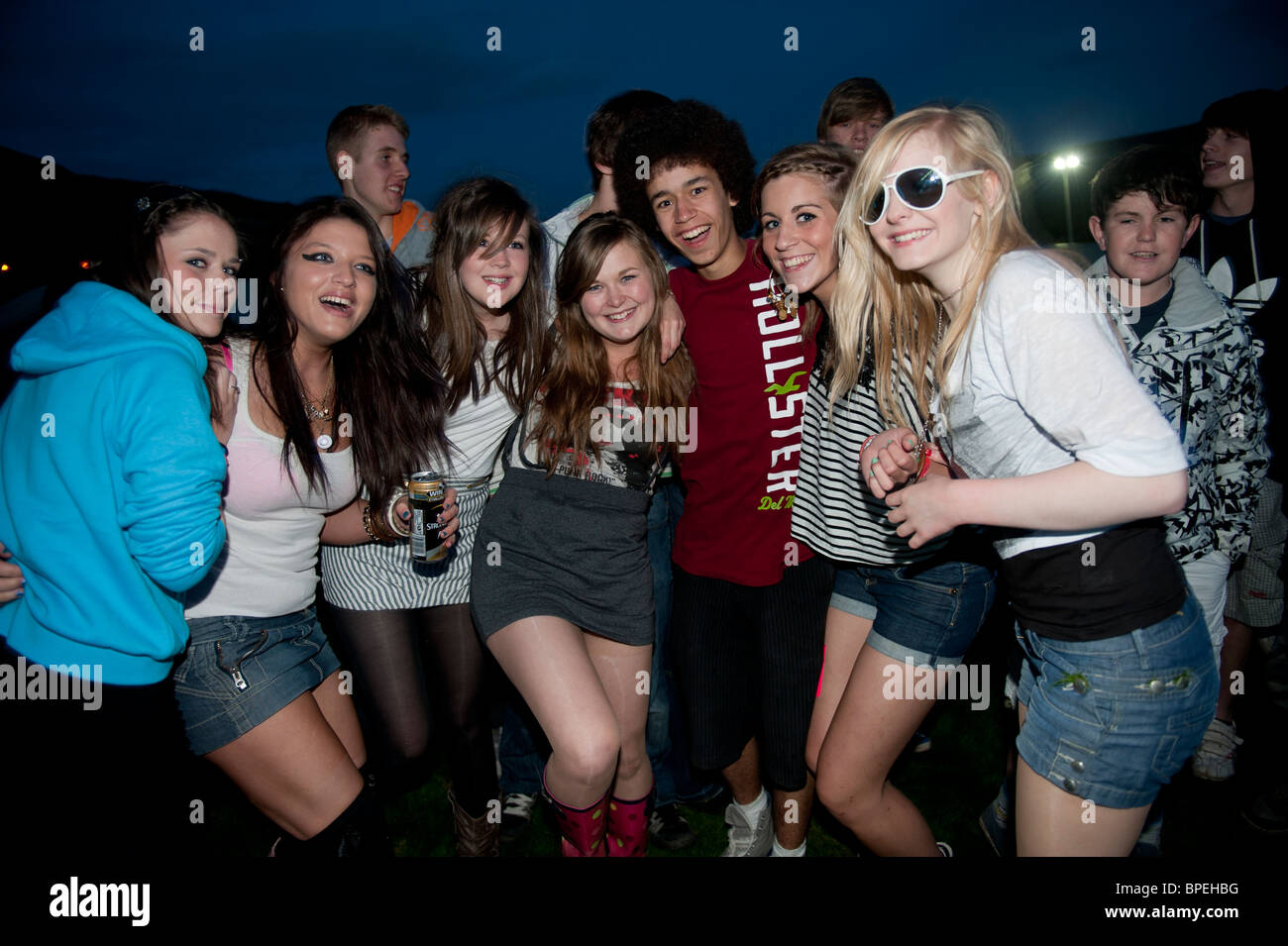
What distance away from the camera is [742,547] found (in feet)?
10.4

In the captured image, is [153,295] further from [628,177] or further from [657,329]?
[628,177]

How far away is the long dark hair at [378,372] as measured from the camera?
2.94 meters

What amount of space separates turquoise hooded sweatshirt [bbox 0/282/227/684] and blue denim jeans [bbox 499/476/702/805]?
79.3 inches

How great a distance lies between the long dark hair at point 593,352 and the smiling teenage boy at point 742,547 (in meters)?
0.14

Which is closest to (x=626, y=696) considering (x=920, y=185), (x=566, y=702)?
(x=566, y=702)

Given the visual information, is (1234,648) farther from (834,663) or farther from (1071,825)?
(1071,825)

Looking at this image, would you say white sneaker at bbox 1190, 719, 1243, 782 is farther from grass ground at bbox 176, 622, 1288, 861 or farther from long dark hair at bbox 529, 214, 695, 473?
long dark hair at bbox 529, 214, 695, 473

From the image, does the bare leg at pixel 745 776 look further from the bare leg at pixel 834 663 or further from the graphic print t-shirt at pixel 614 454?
the graphic print t-shirt at pixel 614 454

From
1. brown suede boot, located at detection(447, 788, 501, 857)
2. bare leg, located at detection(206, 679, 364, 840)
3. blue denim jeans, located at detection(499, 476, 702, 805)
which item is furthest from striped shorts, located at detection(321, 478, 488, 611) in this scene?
brown suede boot, located at detection(447, 788, 501, 857)

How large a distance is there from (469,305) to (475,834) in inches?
90.9

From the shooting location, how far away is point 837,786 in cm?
274

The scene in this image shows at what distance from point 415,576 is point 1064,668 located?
241 centimetres

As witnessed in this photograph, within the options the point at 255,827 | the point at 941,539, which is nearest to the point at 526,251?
the point at 941,539
